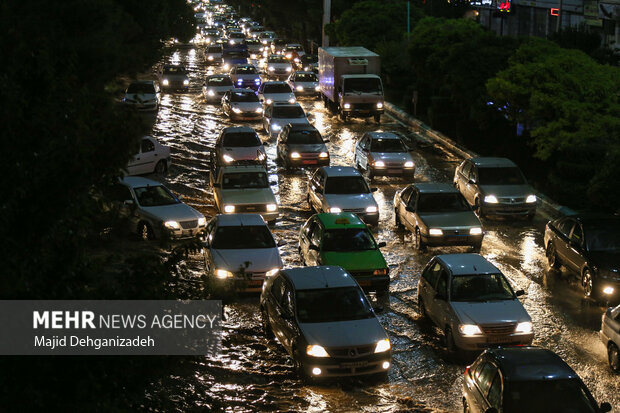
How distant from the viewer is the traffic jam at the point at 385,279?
13633 mm

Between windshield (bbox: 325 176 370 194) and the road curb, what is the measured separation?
5.57 metres

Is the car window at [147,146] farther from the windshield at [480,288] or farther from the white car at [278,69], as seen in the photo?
the white car at [278,69]

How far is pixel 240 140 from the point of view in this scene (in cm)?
3119

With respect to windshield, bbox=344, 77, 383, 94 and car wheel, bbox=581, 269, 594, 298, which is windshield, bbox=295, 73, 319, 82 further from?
car wheel, bbox=581, 269, 594, 298

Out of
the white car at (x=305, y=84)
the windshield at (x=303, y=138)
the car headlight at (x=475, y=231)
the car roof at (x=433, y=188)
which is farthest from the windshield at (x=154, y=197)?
the white car at (x=305, y=84)

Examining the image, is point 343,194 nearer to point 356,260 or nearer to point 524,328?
point 356,260

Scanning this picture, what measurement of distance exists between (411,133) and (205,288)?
32658mm

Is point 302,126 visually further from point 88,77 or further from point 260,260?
point 88,77

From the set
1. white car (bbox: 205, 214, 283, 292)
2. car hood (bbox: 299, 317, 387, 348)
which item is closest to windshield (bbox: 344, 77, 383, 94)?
white car (bbox: 205, 214, 283, 292)

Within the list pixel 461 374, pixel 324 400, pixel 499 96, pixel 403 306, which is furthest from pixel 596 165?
pixel 324 400

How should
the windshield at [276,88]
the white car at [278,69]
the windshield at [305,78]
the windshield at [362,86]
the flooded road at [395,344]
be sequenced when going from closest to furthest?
the flooded road at [395,344] → the windshield at [362,86] → the windshield at [276,88] → the windshield at [305,78] → the white car at [278,69]

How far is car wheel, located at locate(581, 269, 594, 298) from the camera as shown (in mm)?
18438

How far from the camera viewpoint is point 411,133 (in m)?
40.8

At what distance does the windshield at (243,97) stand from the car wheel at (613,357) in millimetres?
28908
